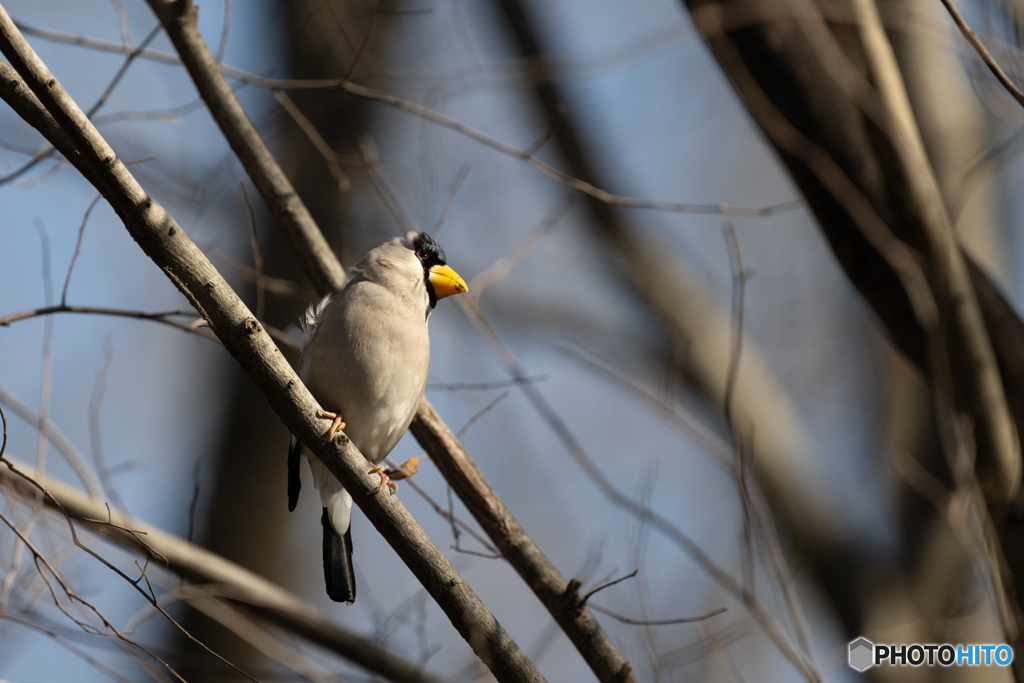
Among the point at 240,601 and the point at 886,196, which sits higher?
the point at 886,196

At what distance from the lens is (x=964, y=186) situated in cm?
370

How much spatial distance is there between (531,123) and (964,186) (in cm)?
460

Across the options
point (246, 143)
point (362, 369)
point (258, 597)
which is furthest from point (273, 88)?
point (258, 597)

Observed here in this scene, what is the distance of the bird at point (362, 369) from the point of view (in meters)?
3.13

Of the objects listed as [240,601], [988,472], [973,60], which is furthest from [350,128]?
[988,472]

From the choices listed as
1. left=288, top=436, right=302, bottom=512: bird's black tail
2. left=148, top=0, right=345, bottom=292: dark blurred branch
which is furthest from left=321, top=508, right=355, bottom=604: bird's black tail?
left=148, top=0, right=345, bottom=292: dark blurred branch

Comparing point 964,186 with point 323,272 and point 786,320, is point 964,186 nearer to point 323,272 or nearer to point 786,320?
point 323,272

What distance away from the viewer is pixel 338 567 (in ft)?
11.0

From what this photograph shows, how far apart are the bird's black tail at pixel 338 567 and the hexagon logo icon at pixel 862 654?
10.8 feet

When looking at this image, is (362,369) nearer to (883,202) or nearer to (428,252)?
(428,252)

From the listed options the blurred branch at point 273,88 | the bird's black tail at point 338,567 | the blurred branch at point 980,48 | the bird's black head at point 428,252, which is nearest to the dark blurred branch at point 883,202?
the blurred branch at point 273,88

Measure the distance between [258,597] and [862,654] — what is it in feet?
12.6

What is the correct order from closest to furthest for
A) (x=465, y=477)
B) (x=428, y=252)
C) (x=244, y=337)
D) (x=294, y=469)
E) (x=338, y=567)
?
(x=244, y=337) < (x=465, y=477) < (x=338, y=567) < (x=294, y=469) < (x=428, y=252)

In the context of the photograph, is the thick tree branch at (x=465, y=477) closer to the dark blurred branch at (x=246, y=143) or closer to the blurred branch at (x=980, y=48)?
the dark blurred branch at (x=246, y=143)
